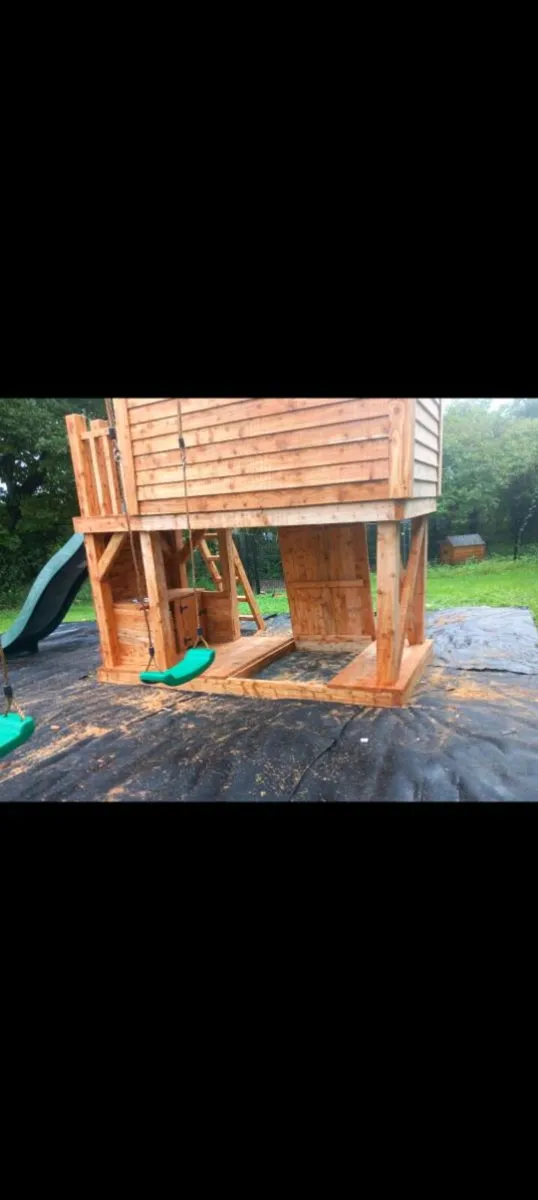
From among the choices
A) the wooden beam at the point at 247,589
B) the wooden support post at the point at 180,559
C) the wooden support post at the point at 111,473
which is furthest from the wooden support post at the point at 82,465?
the wooden beam at the point at 247,589

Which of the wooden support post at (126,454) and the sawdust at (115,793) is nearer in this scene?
the sawdust at (115,793)

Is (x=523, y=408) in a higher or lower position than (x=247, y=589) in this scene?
higher

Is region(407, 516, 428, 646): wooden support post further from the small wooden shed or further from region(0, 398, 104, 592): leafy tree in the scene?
region(0, 398, 104, 592): leafy tree

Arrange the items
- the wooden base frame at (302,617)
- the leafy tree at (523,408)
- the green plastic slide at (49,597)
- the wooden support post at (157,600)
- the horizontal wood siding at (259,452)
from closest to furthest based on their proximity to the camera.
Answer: the horizontal wood siding at (259,452), the wooden base frame at (302,617), the wooden support post at (157,600), the green plastic slide at (49,597), the leafy tree at (523,408)

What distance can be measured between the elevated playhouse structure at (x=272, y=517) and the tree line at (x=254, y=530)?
8.68 metres

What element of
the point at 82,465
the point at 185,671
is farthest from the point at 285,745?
the point at 82,465

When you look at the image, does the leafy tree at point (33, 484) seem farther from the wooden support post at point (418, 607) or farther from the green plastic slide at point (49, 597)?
the wooden support post at point (418, 607)

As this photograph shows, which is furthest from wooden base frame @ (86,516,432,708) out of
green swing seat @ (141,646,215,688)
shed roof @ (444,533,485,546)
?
shed roof @ (444,533,485,546)

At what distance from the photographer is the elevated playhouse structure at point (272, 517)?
5199mm

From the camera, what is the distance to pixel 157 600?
22.0 feet

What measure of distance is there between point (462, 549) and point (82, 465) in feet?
48.3

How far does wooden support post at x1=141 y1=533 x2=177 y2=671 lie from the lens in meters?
6.66

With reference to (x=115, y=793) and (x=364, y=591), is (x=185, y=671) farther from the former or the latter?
(x=364, y=591)
